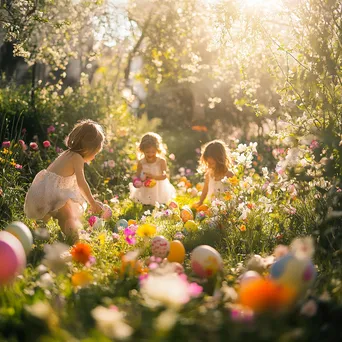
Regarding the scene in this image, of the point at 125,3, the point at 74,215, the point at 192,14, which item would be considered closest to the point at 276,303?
the point at 74,215

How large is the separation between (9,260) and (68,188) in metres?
2.03

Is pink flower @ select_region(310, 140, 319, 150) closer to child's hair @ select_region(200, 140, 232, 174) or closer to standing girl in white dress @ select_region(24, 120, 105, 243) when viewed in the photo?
standing girl in white dress @ select_region(24, 120, 105, 243)

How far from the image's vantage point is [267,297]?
1867 mm

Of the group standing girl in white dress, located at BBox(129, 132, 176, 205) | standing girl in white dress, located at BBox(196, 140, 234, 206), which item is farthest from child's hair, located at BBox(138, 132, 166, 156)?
standing girl in white dress, located at BBox(196, 140, 234, 206)

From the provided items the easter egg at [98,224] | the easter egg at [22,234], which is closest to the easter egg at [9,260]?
the easter egg at [22,234]

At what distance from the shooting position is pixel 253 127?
15.9 m

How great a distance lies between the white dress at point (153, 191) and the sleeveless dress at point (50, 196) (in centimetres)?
187

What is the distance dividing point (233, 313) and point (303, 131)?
2.15m

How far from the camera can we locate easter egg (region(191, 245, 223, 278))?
3.07 m

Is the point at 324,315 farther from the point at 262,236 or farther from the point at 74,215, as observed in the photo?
the point at 74,215

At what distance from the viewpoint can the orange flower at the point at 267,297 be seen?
6.09 ft

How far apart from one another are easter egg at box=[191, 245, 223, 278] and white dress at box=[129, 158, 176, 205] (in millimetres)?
3353

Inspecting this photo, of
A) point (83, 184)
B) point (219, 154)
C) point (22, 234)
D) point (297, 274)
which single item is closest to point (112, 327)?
point (297, 274)

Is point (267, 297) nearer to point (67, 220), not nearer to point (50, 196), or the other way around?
point (67, 220)
